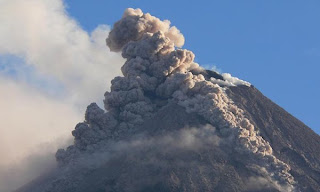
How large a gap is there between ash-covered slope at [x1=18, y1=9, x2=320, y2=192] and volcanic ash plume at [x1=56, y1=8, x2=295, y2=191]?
13cm

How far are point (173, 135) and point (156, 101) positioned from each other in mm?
7657

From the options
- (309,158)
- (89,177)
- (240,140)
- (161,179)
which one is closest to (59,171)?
(89,177)

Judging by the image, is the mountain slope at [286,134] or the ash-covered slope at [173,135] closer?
the ash-covered slope at [173,135]

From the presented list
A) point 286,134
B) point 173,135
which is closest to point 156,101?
point 173,135

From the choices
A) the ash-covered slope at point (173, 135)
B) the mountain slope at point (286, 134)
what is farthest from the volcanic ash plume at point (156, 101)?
the mountain slope at point (286, 134)

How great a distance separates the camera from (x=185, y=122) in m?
141

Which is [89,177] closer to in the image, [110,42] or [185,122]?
[185,122]

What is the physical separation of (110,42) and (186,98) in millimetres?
16780

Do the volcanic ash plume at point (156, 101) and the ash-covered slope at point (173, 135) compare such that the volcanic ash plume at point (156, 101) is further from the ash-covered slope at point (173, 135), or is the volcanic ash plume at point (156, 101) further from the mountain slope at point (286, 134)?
the mountain slope at point (286, 134)

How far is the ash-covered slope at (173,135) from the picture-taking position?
131 meters

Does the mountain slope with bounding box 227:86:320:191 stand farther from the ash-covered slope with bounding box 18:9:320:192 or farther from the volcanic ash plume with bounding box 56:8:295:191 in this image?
the volcanic ash plume with bounding box 56:8:295:191

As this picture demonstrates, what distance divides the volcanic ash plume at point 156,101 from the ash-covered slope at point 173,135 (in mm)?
133

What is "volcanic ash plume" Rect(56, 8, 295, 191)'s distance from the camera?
Result: 136625mm

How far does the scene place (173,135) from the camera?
456 ft
